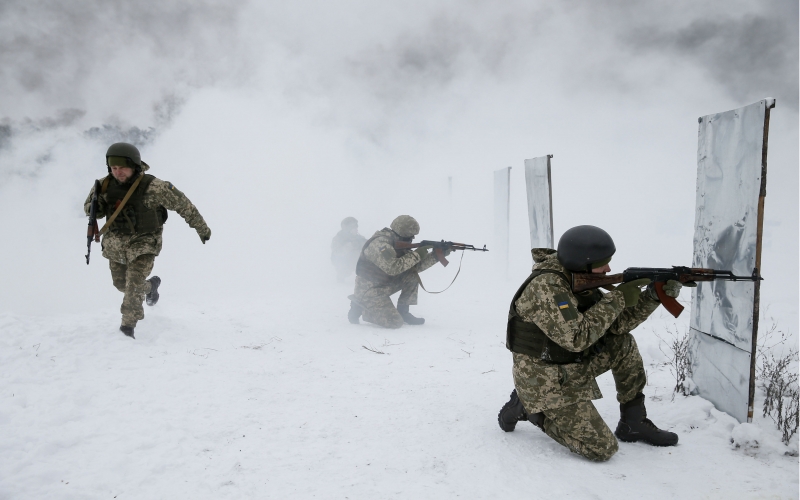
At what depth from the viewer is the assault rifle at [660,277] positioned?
101 inches

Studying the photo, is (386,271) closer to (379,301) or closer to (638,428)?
(379,301)

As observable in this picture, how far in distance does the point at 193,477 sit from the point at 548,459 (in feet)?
6.18

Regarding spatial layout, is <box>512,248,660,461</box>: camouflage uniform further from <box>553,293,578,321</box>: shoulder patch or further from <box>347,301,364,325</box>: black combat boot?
<box>347,301,364,325</box>: black combat boot

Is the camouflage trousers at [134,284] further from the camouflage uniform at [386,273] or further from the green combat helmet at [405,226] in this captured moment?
the green combat helmet at [405,226]

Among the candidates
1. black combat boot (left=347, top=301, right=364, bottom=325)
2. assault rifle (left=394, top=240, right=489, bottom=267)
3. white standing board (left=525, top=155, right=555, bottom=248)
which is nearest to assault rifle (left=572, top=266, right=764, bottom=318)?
white standing board (left=525, top=155, right=555, bottom=248)

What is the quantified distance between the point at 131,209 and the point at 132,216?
6cm

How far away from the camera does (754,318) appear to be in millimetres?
2791

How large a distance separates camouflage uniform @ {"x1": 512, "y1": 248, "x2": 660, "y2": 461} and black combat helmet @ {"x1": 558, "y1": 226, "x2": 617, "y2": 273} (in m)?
0.10

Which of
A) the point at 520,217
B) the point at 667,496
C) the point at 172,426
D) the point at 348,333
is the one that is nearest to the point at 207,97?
the point at 520,217

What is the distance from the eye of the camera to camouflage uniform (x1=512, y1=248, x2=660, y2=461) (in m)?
2.48

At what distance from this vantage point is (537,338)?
265 cm

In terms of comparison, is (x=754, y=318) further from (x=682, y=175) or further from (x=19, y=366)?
(x=682, y=175)

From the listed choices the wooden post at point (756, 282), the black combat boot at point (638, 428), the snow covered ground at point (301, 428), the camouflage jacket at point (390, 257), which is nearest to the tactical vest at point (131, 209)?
the snow covered ground at point (301, 428)

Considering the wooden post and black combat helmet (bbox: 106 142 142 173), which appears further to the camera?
black combat helmet (bbox: 106 142 142 173)
